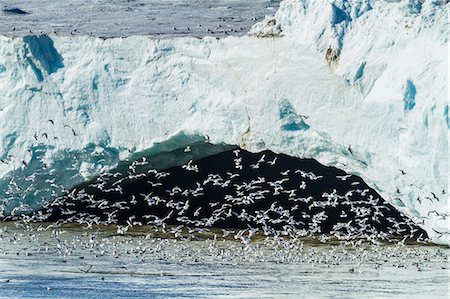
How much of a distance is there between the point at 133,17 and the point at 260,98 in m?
2.28

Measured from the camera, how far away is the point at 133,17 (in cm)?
1402

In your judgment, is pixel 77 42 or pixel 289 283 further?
pixel 77 42

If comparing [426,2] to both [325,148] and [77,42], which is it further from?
[77,42]

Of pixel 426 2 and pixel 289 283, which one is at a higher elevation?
pixel 426 2

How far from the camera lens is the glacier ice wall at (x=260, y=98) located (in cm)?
1199

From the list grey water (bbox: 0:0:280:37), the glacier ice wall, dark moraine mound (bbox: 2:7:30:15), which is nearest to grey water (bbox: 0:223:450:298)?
the glacier ice wall

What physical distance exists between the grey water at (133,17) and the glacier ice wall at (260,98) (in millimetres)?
334

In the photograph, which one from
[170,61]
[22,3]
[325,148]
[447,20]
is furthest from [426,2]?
[22,3]

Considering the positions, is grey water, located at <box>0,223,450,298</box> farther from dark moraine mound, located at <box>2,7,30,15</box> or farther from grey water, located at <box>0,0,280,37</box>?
dark moraine mound, located at <box>2,7,30,15</box>

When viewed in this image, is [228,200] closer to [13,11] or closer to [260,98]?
[260,98]

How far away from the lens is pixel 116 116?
525 inches

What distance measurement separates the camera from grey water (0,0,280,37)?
13562mm

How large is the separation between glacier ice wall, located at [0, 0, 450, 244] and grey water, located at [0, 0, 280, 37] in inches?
13.2

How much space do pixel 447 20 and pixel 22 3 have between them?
19.5 ft
